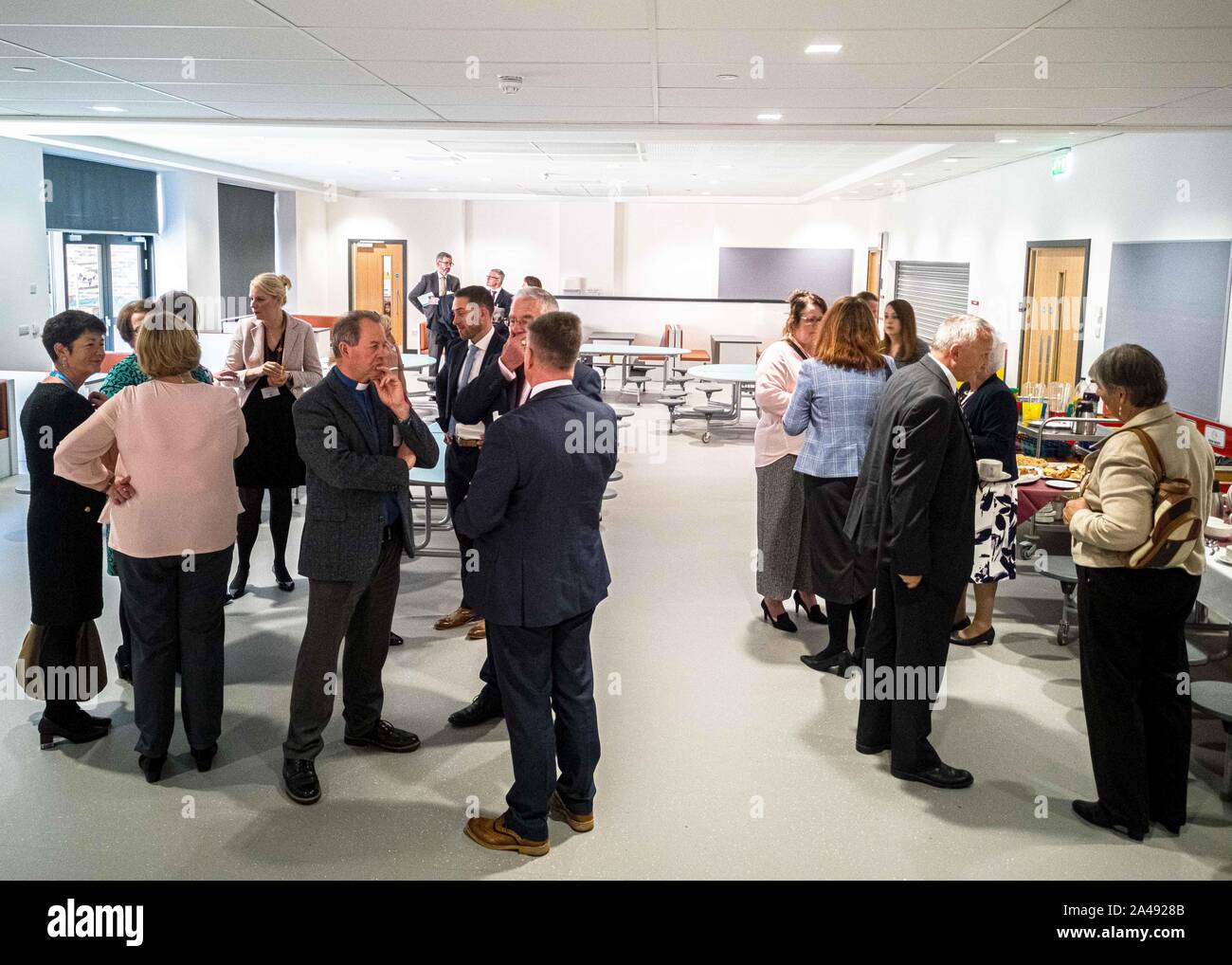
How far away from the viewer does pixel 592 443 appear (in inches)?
120

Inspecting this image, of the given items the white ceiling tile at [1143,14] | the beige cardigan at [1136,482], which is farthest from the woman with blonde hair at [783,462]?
the beige cardigan at [1136,482]

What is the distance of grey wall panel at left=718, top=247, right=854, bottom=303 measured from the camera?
749 inches

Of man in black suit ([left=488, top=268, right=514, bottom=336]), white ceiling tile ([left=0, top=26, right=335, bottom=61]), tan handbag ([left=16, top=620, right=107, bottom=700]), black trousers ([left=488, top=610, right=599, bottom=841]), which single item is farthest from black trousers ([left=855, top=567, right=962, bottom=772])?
man in black suit ([left=488, top=268, right=514, bottom=336])

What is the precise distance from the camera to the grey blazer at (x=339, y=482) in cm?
328

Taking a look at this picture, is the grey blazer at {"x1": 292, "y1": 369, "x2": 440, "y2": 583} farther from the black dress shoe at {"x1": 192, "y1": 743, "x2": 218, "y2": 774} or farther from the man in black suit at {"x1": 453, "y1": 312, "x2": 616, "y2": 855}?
the black dress shoe at {"x1": 192, "y1": 743, "x2": 218, "y2": 774}

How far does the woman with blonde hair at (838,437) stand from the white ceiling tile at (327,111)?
320cm

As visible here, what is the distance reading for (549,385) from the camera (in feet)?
9.81

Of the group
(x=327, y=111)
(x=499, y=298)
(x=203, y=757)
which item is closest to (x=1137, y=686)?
(x=203, y=757)

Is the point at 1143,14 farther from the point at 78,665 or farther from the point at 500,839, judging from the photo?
the point at 78,665

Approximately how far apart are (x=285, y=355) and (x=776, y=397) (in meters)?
2.36

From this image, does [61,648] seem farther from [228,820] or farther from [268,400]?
[268,400]

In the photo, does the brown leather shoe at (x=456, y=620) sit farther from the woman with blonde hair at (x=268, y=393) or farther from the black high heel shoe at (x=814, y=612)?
the black high heel shoe at (x=814, y=612)
